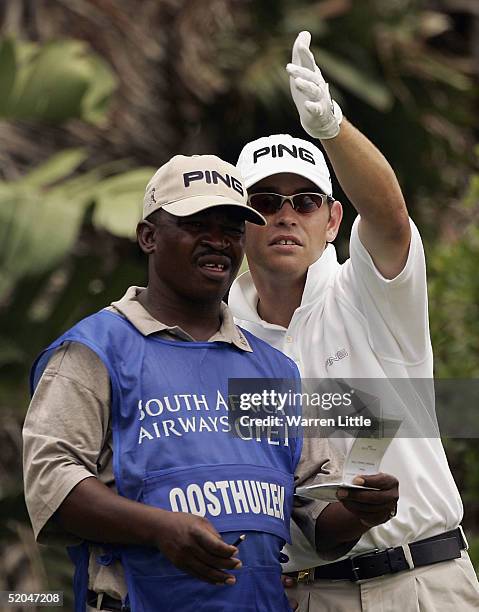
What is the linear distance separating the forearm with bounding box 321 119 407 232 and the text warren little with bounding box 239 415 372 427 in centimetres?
49

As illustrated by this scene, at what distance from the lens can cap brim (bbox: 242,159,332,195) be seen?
150 inches

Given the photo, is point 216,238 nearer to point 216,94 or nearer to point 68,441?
point 68,441

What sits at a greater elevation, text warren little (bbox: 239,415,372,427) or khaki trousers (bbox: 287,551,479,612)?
text warren little (bbox: 239,415,372,427)

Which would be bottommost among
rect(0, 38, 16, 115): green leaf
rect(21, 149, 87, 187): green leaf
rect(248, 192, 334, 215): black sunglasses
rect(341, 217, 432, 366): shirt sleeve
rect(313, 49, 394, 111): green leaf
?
rect(341, 217, 432, 366): shirt sleeve

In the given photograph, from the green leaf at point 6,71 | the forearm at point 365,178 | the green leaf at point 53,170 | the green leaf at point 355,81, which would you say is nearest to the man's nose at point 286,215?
the forearm at point 365,178

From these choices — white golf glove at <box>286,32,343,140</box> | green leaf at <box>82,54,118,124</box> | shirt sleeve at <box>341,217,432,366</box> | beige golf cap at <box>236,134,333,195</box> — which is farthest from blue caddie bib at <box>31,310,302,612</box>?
green leaf at <box>82,54,118,124</box>

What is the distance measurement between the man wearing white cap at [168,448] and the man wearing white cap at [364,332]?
0.26 m

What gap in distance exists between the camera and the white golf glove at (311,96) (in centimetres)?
336

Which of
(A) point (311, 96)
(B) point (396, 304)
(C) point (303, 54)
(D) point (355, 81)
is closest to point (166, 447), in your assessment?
(B) point (396, 304)

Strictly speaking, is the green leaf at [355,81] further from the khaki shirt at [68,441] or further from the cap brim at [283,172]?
the khaki shirt at [68,441]

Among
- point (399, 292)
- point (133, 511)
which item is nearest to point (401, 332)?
point (399, 292)

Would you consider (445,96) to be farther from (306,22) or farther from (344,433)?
(344,433)

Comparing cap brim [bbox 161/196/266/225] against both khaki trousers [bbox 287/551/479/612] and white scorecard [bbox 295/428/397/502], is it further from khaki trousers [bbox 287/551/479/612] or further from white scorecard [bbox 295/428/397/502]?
khaki trousers [bbox 287/551/479/612]

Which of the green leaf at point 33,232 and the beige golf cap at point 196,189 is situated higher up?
the green leaf at point 33,232
